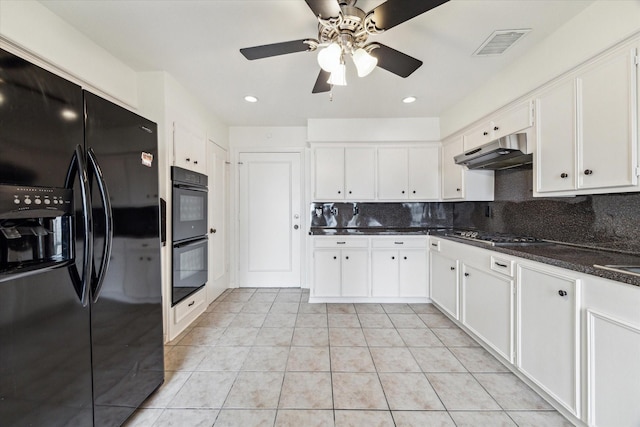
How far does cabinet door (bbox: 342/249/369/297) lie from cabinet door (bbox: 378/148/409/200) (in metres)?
0.92

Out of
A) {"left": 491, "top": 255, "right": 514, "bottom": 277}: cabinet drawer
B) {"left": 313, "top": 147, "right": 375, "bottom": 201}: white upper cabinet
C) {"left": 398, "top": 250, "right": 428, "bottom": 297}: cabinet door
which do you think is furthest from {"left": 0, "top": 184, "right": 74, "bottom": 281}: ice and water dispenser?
{"left": 398, "top": 250, "right": 428, "bottom": 297}: cabinet door

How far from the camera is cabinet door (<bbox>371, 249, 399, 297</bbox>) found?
3215 millimetres

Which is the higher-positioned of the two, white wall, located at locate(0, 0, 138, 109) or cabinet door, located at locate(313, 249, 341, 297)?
white wall, located at locate(0, 0, 138, 109)

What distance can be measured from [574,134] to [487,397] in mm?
1769

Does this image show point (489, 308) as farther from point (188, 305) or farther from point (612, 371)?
point (188, 305)

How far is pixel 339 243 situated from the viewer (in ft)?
10.6

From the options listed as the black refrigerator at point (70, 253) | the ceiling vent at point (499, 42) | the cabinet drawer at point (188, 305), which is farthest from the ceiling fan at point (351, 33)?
the cabinet drawer at point (188, 305)

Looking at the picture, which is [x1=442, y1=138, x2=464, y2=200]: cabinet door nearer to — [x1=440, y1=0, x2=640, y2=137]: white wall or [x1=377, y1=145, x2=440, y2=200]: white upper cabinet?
[x1=377, y1=145, x2=440, y2=200]: white upper cabinet

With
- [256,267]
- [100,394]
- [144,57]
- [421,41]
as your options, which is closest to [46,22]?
[144,57]

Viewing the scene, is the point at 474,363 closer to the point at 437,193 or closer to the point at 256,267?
the point at 437,193

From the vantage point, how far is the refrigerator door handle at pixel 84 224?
1.11 meters

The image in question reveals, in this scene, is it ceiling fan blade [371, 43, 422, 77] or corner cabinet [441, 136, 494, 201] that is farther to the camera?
corner cabinet [441, 136, 494, 201]

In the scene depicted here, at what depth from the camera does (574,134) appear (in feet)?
5.46

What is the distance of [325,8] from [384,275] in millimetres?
2752
